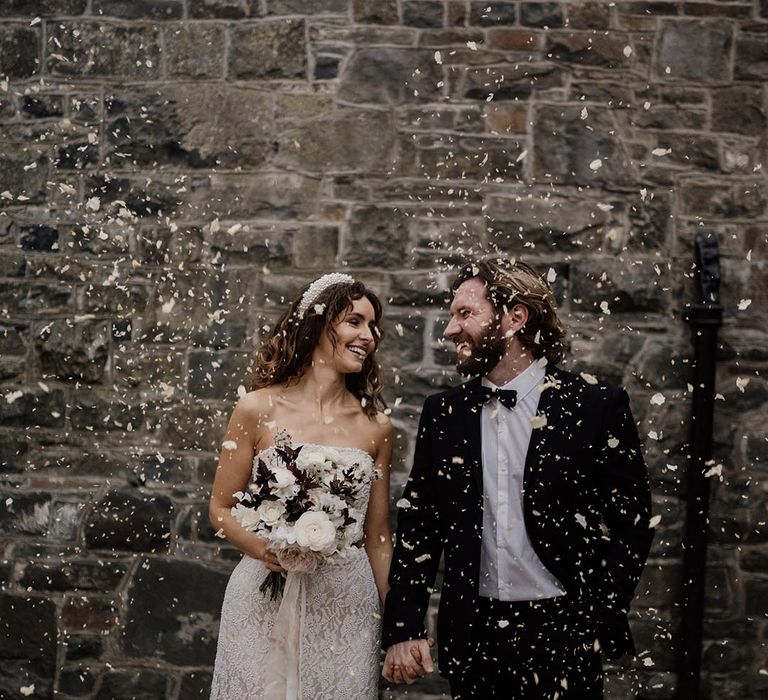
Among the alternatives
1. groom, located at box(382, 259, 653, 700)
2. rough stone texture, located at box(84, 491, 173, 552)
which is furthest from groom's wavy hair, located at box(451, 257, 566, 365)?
rough stone texture, located at box(84, 491, 173, 552)

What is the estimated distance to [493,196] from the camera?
4824 mm

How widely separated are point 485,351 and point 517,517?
0.54 m

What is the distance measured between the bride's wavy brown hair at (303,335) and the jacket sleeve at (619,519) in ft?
3.05

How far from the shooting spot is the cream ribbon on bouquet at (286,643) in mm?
3342

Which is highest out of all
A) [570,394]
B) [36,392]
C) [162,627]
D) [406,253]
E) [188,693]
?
[406,253]

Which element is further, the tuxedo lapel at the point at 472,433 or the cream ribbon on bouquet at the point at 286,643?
the cream ribbon on bouquet at the point at 286,643

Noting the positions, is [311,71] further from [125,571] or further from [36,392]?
[125,571]

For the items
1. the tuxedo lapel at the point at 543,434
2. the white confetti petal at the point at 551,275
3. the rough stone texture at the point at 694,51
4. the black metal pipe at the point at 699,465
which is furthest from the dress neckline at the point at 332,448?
the rough stone texture at the point at 694,51

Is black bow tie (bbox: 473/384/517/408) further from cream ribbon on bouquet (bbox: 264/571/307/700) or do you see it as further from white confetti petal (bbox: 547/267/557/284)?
white confetti petal (bbox: 547/267/557/284)

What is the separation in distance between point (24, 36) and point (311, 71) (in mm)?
1509

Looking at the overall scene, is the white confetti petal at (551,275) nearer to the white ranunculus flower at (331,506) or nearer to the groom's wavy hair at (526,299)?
the groom's wavy hair at (526,299)

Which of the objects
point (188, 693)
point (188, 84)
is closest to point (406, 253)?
point (188, 84)

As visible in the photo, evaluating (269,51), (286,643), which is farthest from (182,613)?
(269,51)

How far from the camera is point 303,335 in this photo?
3.63 metres
